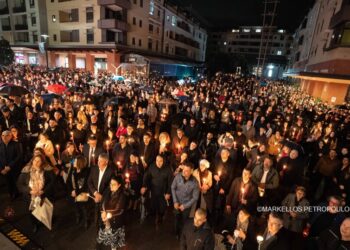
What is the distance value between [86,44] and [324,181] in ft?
107

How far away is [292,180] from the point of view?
580cm

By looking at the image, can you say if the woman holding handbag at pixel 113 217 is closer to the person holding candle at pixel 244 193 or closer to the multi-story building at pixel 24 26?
the person holding candle at pixel 244 193

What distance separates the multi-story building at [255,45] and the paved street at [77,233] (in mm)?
83078

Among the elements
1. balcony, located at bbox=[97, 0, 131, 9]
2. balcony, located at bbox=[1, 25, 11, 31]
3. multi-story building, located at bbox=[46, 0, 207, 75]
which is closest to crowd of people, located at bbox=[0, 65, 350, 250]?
multi-story building, located at bbox=[46, 0, 207, 75]

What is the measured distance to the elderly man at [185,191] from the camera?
4.60 meters

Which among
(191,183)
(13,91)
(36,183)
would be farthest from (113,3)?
(191,183)

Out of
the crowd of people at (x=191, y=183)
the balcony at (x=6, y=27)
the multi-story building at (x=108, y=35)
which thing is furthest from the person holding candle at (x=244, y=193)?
the balcony at (x=6, y=27)

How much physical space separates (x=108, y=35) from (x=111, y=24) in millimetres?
2138

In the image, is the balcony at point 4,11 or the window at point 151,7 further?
the balcony at point 4,11

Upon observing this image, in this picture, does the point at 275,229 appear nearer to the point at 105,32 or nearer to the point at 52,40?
the point at 105,32

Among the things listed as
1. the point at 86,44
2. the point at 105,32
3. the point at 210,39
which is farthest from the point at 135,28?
the point at 210,39

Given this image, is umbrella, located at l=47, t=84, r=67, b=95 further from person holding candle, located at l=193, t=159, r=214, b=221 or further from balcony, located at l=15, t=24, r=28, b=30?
balcony, located at l=15, t=24, r=28, b=30

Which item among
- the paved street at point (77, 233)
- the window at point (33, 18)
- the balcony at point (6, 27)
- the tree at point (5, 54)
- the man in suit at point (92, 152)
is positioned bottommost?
the paved street at point (77, 233)

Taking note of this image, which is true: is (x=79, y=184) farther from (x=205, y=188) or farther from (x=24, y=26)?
(x=24, y=26)
